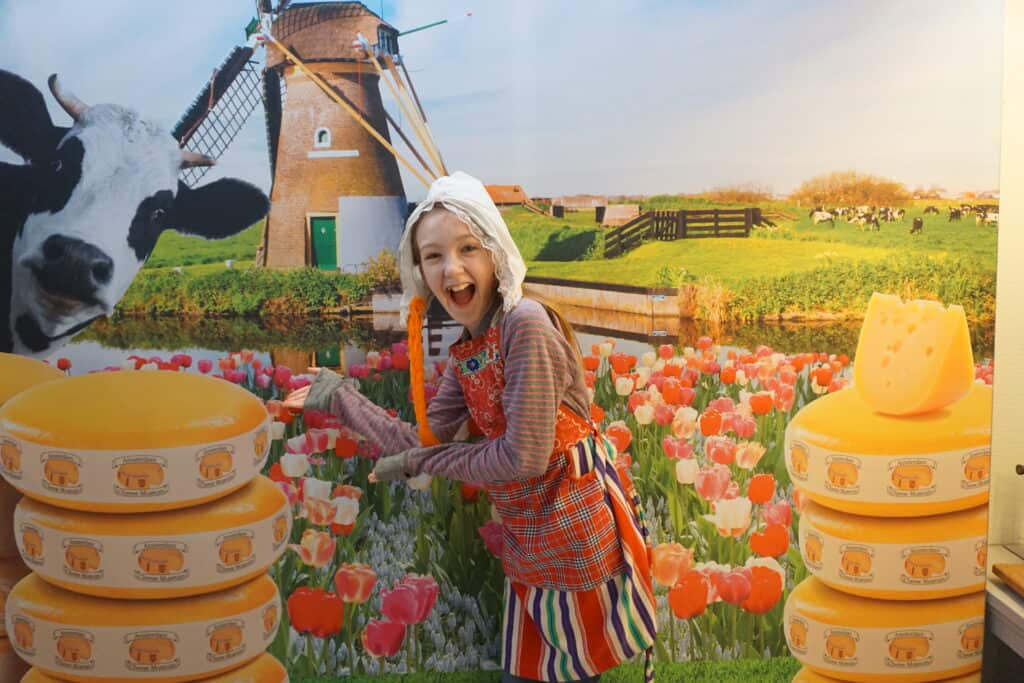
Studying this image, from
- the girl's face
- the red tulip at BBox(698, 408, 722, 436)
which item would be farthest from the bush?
the red tulip at BBox(698, 408, 722, 436)

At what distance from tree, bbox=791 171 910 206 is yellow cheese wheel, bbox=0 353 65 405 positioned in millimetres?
1912

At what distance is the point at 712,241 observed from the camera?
2270 mm

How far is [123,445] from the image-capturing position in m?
1.99

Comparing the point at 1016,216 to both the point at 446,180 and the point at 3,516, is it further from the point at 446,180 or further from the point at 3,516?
the point at 3,516

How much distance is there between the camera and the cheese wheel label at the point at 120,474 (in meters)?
1.99

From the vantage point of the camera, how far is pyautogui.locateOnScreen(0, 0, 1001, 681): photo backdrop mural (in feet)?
7.00

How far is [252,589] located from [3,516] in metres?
0.63

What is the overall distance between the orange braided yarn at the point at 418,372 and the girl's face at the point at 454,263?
0.38ft

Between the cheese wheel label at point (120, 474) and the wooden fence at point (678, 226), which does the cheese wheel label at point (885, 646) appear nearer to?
the wooden fence at point (678, 226)

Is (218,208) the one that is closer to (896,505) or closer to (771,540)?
(771,540)

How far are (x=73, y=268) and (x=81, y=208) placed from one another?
0.48 ft

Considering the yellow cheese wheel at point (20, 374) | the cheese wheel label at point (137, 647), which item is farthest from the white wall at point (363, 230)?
the cheese wheel label at point (137, 647)

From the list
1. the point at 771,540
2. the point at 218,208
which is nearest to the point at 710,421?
the point at 771,540

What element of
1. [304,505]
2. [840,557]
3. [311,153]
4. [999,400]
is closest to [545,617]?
[304,505]
